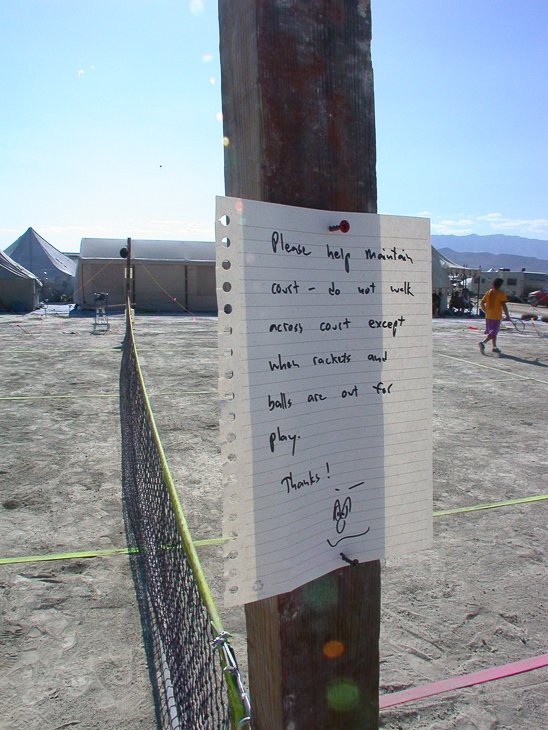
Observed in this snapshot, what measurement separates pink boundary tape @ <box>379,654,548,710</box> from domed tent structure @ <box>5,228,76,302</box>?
37.0 metres

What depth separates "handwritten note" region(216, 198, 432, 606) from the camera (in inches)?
52.4

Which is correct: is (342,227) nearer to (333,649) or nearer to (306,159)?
(306,159)

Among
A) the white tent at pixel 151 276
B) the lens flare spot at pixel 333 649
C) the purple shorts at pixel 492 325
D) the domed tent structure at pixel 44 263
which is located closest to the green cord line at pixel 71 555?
the lens flare spot at pixel 333 649

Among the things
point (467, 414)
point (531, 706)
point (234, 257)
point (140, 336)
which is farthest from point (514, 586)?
point (140, 336)

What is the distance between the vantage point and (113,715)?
9.02ft

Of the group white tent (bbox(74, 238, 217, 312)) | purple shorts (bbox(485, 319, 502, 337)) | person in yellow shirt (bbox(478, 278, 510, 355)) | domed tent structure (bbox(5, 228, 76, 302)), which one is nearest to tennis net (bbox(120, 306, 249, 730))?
person in yellow shirt (bbox(478, 278, 510, 355))

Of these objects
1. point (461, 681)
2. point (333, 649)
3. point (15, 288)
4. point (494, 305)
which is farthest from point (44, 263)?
point (333, 649)

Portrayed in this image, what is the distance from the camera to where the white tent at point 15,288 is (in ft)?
93.2

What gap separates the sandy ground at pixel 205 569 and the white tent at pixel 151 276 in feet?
71.1

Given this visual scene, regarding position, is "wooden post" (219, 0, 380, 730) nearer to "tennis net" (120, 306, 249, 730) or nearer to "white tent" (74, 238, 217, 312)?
"tennis net" (120, 306, 249, 730)

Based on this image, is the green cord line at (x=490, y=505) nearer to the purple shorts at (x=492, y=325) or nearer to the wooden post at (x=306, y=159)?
the wooden post at (x=306, y=159)

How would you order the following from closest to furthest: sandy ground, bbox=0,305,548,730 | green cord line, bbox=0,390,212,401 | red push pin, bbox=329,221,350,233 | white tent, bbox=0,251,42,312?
red push pin, bbox=329,221,350,233 → sandy ground, bbox=0,305,548,730 → green cord line, bbox=0,390,212,401 → white tent, bbox=0,251,42,312

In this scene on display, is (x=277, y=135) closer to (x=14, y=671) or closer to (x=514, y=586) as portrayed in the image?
(x=14, y=671)

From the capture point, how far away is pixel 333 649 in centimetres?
157
